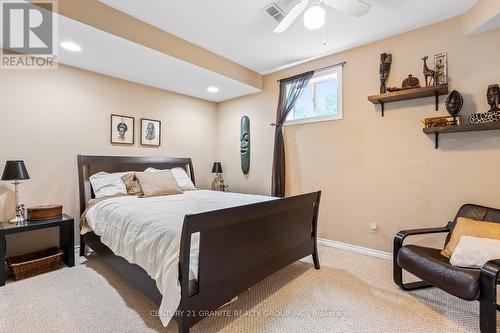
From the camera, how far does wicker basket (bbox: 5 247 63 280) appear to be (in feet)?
8.13

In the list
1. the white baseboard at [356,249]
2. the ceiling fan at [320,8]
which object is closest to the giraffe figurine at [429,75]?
the ceiling fan at [320,8]

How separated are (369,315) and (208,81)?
3.46m

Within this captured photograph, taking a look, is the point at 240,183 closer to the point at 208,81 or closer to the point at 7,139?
the point at 208,81

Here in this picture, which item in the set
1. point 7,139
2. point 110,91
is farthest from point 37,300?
point 110,91

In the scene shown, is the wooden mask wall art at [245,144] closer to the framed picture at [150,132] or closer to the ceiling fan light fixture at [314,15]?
the framed picture at [150,132]

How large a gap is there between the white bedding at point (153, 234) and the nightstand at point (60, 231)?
0.71 feet

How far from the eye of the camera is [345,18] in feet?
8.46

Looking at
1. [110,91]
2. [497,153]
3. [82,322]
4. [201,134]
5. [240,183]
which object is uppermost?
[110,91]

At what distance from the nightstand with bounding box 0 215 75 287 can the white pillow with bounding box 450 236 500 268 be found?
3749 millimetres

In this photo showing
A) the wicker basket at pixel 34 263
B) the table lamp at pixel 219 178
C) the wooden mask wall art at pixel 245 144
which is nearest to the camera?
the wicker basket at pixel 34 263

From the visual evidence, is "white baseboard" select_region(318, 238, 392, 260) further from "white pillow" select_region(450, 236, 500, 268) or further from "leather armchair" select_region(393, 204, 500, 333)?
"white pillow" select_region(450, 236, 500, 268)

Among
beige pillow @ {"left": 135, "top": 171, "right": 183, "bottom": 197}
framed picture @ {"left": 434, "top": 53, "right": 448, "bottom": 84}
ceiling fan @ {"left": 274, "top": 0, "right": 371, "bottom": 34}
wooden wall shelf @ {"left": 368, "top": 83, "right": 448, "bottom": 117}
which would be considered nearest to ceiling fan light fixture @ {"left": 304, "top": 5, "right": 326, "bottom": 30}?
ceiling fan @ {"left": 274, "top": 0, "right": 371, "bottom": 34}

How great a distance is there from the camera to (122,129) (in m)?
3.67

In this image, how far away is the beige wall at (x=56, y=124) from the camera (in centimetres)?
278
